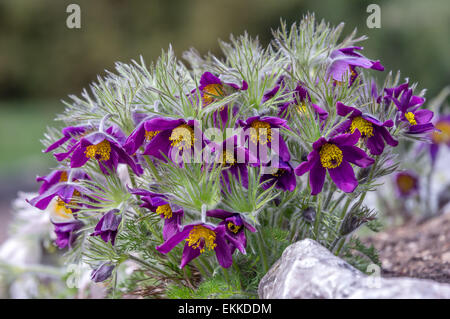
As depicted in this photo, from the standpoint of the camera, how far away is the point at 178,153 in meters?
1.24

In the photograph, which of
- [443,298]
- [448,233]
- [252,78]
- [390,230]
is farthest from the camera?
[390,230]

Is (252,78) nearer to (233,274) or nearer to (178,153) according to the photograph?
(178,153)

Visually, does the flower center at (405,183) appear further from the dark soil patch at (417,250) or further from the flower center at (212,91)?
the flower center at (212,91)

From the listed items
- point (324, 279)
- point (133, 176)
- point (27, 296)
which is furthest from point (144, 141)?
point (27, 296)

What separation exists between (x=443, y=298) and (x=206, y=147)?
56 centimetres

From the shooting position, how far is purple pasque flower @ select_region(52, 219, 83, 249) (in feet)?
4.71

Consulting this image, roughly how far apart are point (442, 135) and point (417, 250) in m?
0.72

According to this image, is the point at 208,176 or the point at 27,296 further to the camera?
the point at 27,296

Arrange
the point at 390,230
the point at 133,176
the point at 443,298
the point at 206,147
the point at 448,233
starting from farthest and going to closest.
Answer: the point at 390,230 → the point at 448,233 → the point at 133,176 → the point at 206,147 → the point at 443,298

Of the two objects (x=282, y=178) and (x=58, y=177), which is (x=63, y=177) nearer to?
(x=58, y=177)

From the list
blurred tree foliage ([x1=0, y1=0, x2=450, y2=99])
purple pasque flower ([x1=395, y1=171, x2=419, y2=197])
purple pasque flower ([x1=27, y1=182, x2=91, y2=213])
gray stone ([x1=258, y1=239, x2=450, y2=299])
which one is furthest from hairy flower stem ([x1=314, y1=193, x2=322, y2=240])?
blurred tree foliage ([x1=0, y1=0, x2=450, y2=99])

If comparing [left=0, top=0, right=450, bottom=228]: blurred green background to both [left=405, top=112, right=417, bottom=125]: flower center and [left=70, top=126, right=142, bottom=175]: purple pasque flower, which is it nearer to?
[left=405, top=112, right=417, bottom=125]: flower center

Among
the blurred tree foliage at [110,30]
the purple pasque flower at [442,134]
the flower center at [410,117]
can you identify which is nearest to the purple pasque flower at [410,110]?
the flower center at [410,117]

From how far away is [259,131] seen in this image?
1.22 metres
